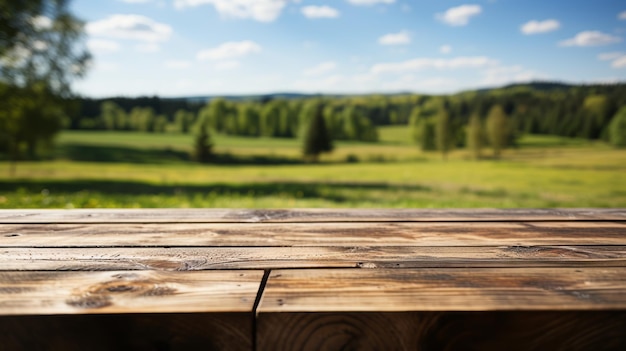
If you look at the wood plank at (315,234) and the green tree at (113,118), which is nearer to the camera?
the wood plank at (315,234)

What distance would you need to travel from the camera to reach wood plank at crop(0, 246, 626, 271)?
122 centimetres

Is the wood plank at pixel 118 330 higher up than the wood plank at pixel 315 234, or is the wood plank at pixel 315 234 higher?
the wood plank at pixel 315 234

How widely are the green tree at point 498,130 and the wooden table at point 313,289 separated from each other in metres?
48.9

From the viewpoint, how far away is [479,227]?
171 centimetres

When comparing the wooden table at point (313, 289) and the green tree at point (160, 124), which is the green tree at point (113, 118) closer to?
the green tree at point (160, 124)

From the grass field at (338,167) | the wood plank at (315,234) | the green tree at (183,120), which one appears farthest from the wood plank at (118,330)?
the green tree at (183,120)

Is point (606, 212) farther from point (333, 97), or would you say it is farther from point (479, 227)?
point (333, 97)

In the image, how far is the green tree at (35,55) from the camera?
15.1 meters

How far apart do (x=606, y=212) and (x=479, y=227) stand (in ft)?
2.80

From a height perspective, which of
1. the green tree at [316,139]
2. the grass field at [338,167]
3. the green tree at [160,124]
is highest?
the green tree at [160,124]

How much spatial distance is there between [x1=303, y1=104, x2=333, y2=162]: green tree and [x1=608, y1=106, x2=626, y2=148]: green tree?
1161 inches

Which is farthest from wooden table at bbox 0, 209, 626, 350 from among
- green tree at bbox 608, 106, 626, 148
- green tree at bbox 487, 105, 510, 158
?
green tree at bbox 487, 105, 510, 158

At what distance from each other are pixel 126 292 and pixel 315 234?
771mm

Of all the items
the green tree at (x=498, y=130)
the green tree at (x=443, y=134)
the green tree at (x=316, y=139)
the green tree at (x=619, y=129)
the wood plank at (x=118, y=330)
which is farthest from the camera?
the green tree at (x=316, y=139)
